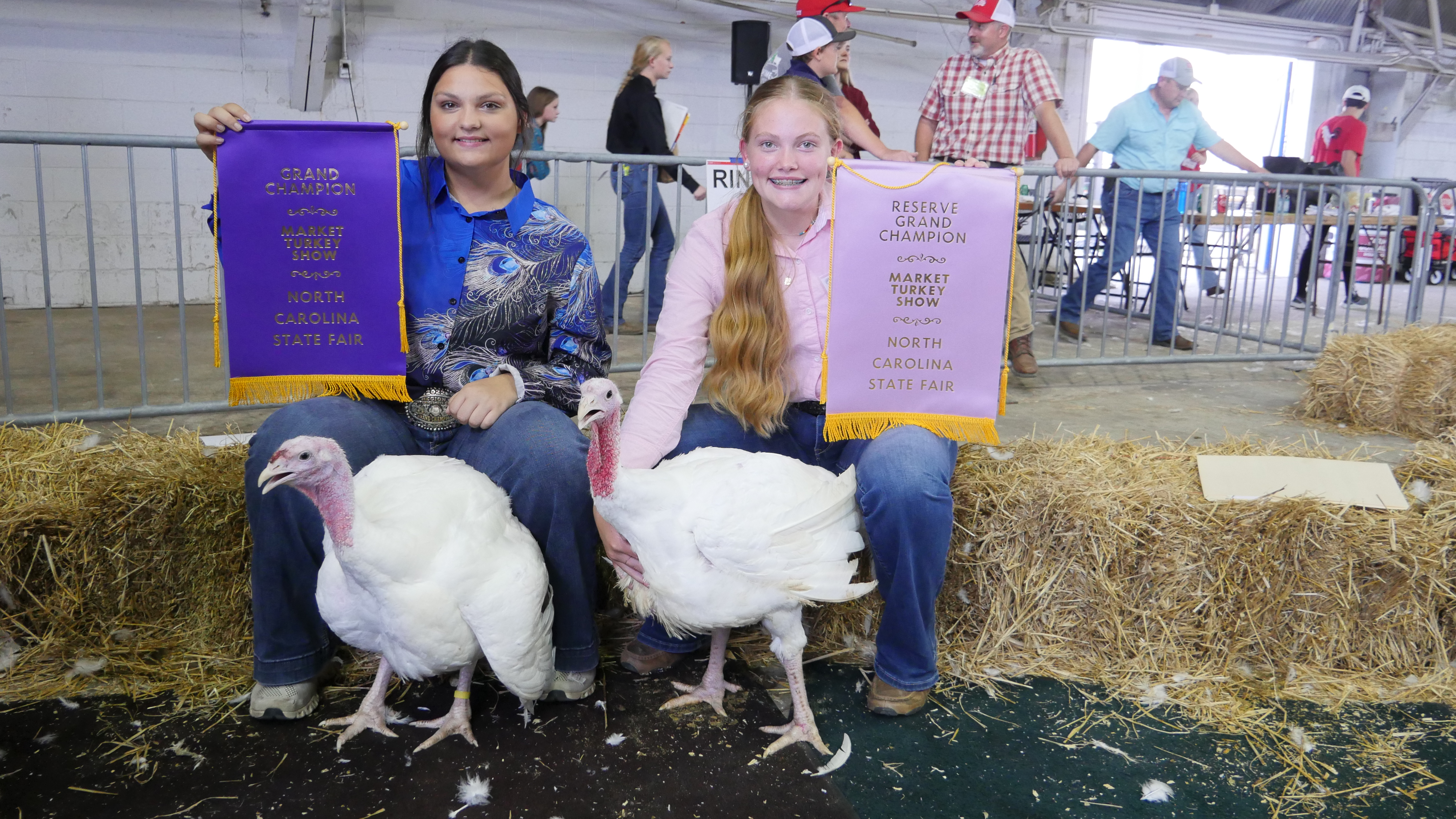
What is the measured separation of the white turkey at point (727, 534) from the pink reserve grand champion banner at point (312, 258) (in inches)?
27.1

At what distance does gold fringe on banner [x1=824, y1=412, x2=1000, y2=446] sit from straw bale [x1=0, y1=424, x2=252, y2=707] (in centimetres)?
151

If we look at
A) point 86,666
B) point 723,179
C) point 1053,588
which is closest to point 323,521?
point 86,666

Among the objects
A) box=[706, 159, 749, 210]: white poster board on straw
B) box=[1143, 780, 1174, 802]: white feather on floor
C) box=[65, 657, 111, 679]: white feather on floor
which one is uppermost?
box=[706, 159, 749, 210]: white poster board on straw

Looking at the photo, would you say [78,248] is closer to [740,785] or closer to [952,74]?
[952,74]

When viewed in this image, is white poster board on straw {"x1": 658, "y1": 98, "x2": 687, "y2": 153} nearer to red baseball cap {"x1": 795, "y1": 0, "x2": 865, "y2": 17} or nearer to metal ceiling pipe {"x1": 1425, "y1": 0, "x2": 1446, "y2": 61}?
red baseball cap {"x1": 795, "y1": 0, "x2": 865, "y2": 17}

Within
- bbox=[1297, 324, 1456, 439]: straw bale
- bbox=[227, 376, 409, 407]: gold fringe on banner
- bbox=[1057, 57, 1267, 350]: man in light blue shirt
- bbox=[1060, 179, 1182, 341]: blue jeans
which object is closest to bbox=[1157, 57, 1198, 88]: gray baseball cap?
bbox=[1057, 57, 1267, 350]: man in light blue shirt

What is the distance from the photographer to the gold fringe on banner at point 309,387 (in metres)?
2.28

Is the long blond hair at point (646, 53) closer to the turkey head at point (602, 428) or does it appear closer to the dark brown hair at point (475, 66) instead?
the dark brown hair at point (475, 66)

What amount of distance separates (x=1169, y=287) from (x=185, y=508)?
557 centimetres

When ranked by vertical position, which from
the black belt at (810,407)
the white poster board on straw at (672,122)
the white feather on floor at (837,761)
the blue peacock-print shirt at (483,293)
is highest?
the white poster board on straw at (672,122)

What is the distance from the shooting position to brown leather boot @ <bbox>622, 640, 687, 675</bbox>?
2.49 m

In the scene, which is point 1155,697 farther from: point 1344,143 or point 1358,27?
point 1358,27

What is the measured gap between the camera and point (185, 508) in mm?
2418

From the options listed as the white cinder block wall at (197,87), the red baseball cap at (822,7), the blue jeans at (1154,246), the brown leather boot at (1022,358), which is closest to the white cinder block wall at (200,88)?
the white cinder block wall at (197,87)
